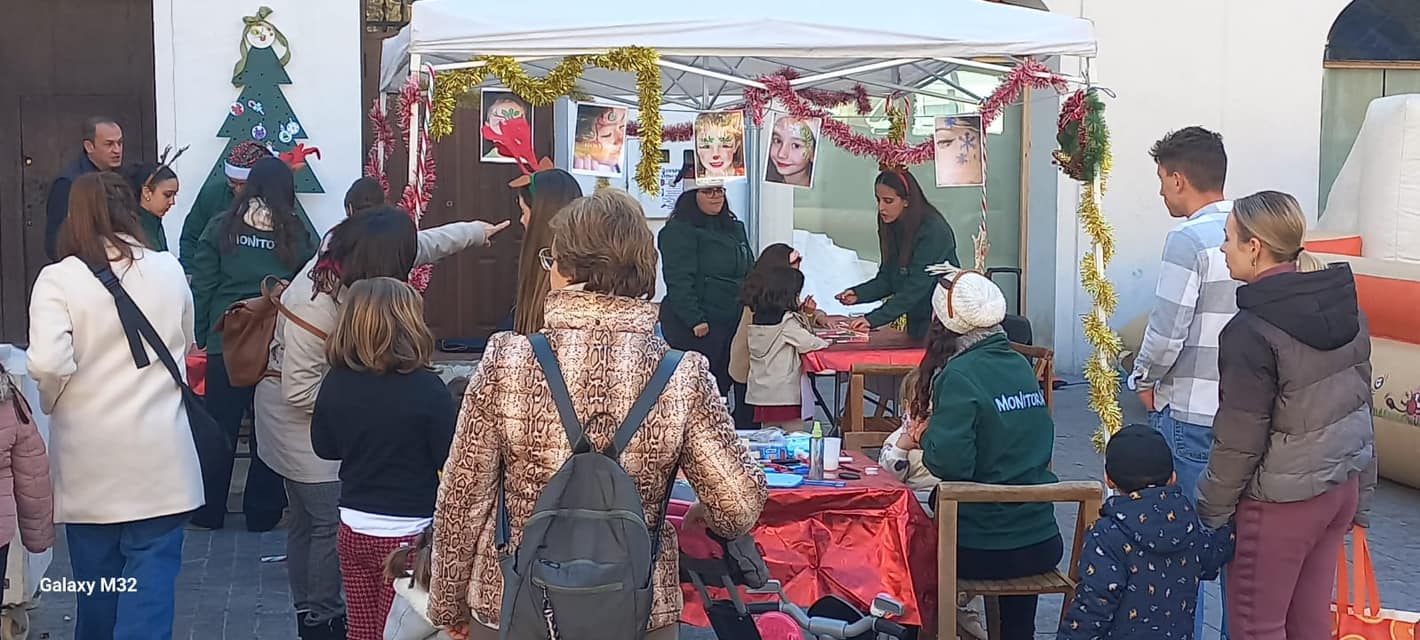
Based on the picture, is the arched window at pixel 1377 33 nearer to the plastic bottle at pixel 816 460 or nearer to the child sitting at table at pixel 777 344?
the child sitting at table at pixel 777 344

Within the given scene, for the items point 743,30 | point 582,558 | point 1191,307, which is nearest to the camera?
point 582,558

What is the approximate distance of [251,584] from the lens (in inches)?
238

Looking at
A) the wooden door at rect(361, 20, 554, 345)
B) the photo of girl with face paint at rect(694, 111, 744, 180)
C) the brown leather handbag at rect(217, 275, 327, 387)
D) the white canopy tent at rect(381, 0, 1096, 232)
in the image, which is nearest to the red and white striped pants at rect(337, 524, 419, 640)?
the brown leather handbag at rect(217, 275, 327, 387)

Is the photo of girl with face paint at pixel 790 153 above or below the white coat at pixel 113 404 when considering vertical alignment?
above

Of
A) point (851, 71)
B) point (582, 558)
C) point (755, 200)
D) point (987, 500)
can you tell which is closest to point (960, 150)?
point (851, 71)

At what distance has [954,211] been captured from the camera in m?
12.1

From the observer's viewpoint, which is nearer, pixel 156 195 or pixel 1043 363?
pixel 1043 363

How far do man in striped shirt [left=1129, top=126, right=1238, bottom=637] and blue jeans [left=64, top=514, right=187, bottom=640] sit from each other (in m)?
3.10

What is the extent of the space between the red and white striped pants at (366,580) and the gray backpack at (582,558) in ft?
4.16

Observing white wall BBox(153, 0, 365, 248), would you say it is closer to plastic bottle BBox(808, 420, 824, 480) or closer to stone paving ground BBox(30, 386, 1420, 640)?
stone paving ground BBox(30, 386, 1420, 640)

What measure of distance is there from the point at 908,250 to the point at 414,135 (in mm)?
2747

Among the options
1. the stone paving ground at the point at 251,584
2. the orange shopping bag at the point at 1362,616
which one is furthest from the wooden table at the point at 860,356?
the orange shopping bag at the point at 1362,616

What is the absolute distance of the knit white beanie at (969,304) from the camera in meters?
4.45

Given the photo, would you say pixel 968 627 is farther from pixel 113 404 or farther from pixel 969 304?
pixel 113 404
